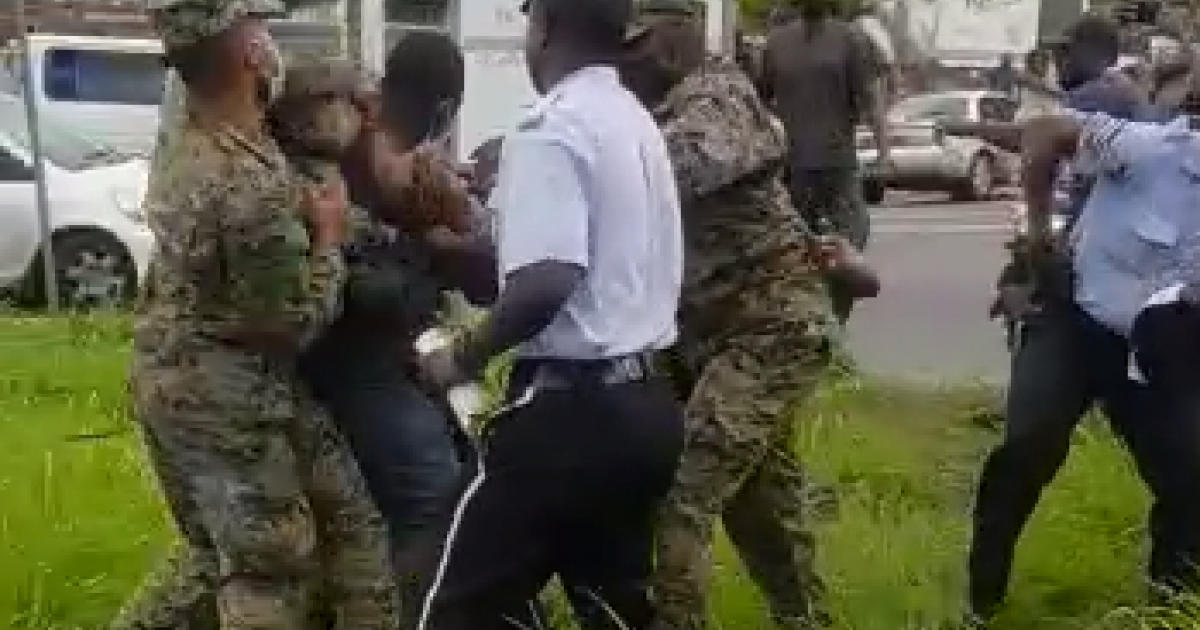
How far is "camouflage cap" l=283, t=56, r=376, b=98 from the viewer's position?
5234 mm

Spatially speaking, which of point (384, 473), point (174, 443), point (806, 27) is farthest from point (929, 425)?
point (174, 443)

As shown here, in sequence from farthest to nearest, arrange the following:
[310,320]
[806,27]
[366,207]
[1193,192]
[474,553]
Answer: [806,27], [1193,192], [366,207], [310,320], [474,553]

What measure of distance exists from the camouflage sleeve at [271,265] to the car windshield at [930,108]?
77.6 ft

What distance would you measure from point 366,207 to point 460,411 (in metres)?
0.75

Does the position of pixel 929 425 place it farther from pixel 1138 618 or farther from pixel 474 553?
pixel 474 553

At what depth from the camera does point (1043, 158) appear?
235 inches

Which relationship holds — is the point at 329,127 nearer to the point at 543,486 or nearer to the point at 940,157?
the point at 543,486

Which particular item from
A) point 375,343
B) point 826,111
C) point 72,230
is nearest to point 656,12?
point 375,343

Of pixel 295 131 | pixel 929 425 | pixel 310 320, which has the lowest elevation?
pixel 929 425

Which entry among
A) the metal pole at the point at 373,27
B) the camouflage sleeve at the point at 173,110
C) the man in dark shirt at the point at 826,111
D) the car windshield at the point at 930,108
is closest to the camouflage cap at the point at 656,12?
the camouflage sleeve at the point at 173,110

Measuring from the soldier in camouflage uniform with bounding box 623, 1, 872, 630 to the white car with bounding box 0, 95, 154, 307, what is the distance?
829 centimetres

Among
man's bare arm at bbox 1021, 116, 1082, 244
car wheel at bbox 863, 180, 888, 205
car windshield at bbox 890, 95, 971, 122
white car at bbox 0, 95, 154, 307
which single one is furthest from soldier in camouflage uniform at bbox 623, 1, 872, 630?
car windshield at bbox 890, 95, 971, 122

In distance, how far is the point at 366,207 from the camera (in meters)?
5.47

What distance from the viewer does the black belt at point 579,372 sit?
457 centimetres
